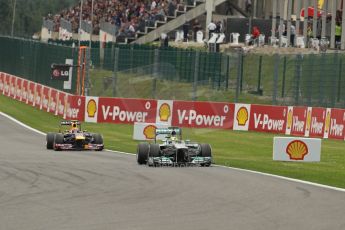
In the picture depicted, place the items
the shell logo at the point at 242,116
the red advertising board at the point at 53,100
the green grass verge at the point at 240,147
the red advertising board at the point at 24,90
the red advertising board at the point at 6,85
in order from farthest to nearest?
the red advertising board at the point at 6,85
the red advertising board at the point at 24,90
the red advertising board at the point at 53,100
the shell logo at the point at 242,116
the green grass verge at the point at 240,147

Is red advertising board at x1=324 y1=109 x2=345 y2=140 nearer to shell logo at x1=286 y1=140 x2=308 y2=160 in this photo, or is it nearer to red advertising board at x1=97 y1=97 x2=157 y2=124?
red advertising board at x1=97 y1=97 x2=157 y2=124

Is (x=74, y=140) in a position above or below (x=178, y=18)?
below

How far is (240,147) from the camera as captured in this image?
29000 mm

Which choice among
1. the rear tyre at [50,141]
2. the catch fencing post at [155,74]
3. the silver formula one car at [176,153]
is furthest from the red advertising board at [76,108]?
the silver formula one car at [176,153]

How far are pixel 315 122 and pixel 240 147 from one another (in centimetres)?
498

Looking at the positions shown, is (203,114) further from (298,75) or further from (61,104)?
(61,104)

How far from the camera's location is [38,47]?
4947cm

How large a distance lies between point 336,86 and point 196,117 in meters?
6.10

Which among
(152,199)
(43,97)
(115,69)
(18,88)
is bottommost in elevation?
(152,199)

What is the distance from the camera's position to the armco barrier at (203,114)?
33719mm

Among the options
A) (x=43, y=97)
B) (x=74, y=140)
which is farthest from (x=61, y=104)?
(x=74, y=140)

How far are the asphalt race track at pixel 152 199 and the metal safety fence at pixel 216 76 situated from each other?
14208 mm

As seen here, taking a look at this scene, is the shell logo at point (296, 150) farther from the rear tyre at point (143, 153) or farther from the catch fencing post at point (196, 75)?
the catch fencing post at point (196, 75)

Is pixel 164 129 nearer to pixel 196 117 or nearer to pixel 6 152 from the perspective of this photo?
pixel 6 152
